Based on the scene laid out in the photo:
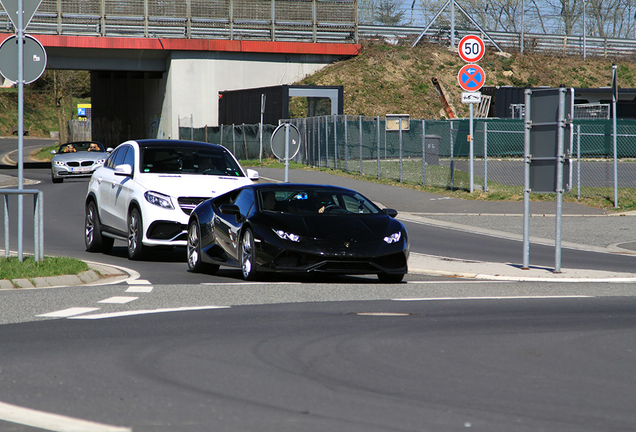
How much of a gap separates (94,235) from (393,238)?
5.94 m

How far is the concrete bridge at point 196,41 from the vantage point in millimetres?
49000

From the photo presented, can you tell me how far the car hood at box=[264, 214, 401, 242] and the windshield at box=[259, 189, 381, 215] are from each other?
0.30 meters

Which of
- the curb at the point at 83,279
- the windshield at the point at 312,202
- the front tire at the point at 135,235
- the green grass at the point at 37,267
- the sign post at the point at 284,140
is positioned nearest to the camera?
the curb at the point at 83,279

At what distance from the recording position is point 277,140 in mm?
17047

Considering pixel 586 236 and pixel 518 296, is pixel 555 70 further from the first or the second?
pixel 518 296

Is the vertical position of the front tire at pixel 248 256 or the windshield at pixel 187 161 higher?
A: the windshield at pixel 187 161

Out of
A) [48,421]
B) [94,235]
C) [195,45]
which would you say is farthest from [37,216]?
[195,45]

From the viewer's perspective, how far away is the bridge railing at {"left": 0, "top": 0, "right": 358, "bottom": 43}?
49.2 metres

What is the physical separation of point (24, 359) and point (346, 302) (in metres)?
3.91

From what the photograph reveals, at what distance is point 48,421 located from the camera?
4531 mm

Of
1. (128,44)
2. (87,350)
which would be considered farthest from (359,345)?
(128,44)

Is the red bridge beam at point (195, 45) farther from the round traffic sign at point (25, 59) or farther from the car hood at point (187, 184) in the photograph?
the round traffic sign at point (25, 59)

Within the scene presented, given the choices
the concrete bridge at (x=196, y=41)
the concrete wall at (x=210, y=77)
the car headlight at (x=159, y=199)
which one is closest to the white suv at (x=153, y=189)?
the car headlight at (x=159, y=199)

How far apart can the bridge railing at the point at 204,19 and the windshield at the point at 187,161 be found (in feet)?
123
